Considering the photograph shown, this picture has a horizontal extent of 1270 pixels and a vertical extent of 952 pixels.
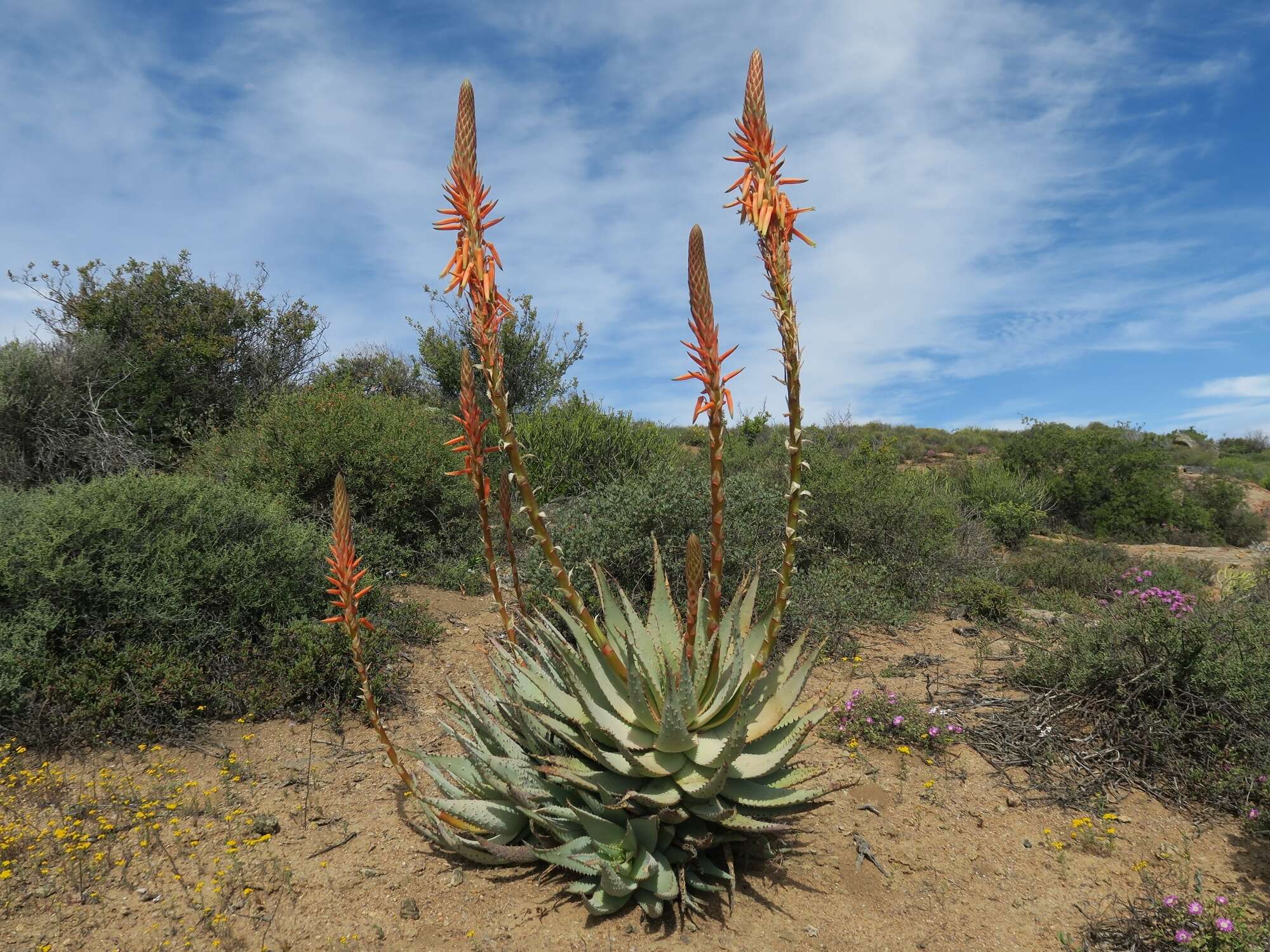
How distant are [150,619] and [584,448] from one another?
718 cm

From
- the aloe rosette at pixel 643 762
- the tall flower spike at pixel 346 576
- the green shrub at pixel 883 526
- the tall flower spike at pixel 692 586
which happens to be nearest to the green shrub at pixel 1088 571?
the green shrub at pixel 883 526

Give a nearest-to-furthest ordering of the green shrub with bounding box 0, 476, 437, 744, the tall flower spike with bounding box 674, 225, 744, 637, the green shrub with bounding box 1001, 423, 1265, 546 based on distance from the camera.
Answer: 1. the tall flower spike with bounding box 674, 225, 744, 637
2. the green shrub with bounding box 0, 476, 437, 744
3. the green shrub with bounding box 1001, 423, 1265, 546

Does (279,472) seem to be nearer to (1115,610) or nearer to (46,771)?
(46,771)

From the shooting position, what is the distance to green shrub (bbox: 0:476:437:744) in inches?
197

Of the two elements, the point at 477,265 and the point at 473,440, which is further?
the point at 473,440

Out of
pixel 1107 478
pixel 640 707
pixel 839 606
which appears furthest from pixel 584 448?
pixel 1107 478

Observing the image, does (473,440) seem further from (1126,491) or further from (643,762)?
(1126,491)

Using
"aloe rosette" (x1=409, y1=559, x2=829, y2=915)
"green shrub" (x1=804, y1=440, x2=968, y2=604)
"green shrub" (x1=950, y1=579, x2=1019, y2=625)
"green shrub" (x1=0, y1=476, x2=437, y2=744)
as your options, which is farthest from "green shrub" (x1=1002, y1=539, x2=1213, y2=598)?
"green shrub" (x1=0, y1=476, x2=437, y2=744)

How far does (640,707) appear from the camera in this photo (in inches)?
114

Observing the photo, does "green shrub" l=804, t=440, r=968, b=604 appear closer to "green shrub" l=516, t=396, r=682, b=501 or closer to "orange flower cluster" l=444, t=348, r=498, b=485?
"green shrub" l=516, t=396, r=682, b=501

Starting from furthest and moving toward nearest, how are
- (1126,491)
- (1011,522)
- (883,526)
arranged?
(1126,491)
(1011,522)
(883,526)

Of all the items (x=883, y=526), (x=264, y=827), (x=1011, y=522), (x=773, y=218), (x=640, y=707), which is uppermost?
(x=773, y=218)

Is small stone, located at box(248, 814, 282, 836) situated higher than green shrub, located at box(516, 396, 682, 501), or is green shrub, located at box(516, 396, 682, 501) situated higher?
green shrub, located at box(516, 396, 682, 501)

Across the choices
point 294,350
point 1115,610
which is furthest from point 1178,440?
point 294,350
